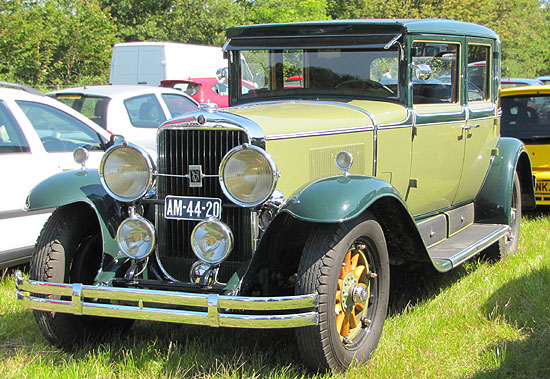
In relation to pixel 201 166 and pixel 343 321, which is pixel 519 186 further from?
pixel 201 166

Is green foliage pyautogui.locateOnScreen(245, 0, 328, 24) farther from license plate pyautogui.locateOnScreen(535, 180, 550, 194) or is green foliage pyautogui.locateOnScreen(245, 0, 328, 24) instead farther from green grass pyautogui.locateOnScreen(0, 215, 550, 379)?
green grass pyautogui.locateOnScreen(0, 215, 550, 379)

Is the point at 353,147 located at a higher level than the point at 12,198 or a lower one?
higher

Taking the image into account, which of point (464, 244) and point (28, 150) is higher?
point (28, 150)

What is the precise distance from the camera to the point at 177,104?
920 cm

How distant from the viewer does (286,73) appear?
4.96 m

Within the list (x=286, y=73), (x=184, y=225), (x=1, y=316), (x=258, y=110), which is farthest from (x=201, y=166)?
(x=1, y=316)

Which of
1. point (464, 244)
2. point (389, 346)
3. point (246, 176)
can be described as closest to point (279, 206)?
point (246, 176)

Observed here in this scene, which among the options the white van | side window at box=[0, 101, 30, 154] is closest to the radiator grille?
side window at box=[0, 101, 30, 154]

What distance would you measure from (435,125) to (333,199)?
1.92 metres

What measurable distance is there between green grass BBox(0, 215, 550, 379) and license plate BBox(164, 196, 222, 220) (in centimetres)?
73

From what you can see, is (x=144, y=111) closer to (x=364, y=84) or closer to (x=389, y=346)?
(x=364, y=84)

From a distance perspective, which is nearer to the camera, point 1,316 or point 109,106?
point 1,316

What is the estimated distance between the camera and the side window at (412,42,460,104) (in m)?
4.66

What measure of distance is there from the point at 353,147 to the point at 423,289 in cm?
152
